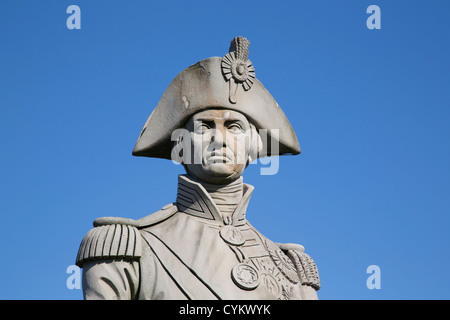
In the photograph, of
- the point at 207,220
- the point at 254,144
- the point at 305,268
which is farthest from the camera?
the point at 305,268

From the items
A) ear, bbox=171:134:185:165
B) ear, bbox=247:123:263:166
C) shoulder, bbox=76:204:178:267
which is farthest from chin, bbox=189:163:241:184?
shoulder, bbox=76:204:178:267

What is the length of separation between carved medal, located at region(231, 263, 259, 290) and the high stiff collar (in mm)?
662

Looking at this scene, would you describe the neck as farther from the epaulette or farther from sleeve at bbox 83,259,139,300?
sleeve at bbox 83,259,139,300

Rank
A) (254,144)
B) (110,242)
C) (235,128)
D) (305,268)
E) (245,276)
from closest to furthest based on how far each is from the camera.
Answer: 1. (110,242)
2. (245,276)
3. (235,128)
4. (254,144)
5. (305,268)

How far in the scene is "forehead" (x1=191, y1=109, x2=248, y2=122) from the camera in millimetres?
9633

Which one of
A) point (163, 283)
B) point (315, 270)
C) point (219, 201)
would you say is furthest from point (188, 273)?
point (315, 270)

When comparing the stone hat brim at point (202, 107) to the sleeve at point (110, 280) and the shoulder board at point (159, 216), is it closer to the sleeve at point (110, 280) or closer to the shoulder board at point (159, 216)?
the shoulder board at point (159, 216)

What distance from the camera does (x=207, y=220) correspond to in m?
9.60

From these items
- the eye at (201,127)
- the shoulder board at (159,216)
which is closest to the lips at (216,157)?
the eye at (201,127)

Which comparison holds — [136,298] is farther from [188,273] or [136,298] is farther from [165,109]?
[165,109]

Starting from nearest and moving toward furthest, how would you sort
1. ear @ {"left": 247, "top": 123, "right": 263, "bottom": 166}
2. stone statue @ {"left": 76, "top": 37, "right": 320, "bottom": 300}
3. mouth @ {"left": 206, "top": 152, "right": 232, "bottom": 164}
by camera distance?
stone statue @ {"left": 76, "top": 37, "right": 320, "bottom": 300}
mouth @ {"left": 206, "top": 152, "right": 232, "bottom": 164}
ear @ {"left": 247, "top": 123, "right": 263, "bottom": 166}

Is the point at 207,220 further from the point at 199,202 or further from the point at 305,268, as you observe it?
the point at 305,268

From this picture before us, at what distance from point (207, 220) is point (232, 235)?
33 centimetres

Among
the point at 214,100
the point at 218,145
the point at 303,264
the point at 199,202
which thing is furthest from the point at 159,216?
the point at 303,264
